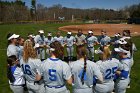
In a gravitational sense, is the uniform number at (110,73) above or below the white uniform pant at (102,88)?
above

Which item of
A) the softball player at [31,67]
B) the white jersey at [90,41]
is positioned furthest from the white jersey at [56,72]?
the white jersey at [90,41]

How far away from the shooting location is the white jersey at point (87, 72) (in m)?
7.10

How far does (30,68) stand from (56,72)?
1.11 metres

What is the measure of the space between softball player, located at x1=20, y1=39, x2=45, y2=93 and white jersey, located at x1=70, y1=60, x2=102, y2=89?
1024mm

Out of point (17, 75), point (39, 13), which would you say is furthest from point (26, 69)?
point (39, 13)

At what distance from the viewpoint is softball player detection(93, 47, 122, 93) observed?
753cm

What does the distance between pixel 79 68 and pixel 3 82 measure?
777cm

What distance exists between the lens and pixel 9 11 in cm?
9556

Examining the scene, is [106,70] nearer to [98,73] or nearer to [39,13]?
[98,73]

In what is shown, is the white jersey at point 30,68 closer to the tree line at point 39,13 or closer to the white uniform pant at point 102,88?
the white uniform pant at point 102,88

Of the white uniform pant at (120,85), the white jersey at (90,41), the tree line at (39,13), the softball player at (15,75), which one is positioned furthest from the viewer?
the tree line at (39,13)

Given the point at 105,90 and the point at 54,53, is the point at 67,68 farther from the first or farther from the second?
the point at 105,90

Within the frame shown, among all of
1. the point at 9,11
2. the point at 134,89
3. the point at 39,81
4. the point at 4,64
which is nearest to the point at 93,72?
the point at 39,81

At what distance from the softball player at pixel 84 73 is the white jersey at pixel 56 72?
279 millimetres
